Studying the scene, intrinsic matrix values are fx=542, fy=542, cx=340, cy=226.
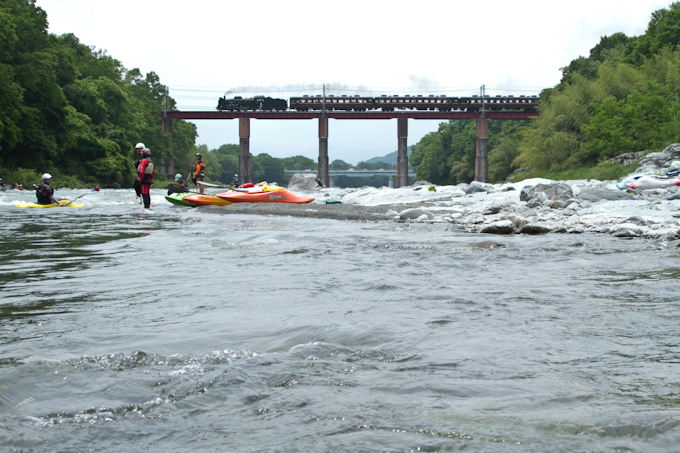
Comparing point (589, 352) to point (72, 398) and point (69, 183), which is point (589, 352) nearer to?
point (72, 398)

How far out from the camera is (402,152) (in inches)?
2482

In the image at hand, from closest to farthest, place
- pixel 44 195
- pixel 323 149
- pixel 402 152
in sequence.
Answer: pixel 44 195, pixel 323 149, pixel 402 152

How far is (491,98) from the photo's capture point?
60.7 metres

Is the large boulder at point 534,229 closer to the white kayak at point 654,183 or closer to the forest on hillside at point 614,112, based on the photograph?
the white kayak at point 654,183

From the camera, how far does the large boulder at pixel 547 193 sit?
51.2 feet

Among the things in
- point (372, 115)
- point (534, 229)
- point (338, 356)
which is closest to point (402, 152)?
point (372, 115)

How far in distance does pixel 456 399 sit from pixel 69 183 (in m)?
43.9

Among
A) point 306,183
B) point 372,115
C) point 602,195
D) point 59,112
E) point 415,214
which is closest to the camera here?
point 415,214

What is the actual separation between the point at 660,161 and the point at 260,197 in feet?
49.3

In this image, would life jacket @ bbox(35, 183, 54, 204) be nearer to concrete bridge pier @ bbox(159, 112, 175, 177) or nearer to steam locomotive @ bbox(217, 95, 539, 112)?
steam locomotive @ bbox(217, 95, 539, 112)

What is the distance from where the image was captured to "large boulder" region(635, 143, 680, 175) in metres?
19.9

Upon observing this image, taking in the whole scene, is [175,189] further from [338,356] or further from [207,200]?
[338,356]

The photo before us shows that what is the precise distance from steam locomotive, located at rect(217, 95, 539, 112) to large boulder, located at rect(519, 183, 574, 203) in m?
42.9

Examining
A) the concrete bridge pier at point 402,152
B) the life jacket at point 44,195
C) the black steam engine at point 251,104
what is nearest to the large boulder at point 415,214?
the life jacket at point 44,195
